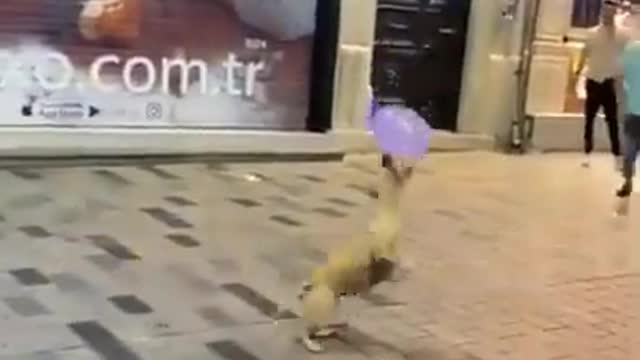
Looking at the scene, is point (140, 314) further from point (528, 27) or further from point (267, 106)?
point (528, 27)

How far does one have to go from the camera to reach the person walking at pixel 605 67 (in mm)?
11641

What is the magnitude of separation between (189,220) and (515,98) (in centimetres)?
600

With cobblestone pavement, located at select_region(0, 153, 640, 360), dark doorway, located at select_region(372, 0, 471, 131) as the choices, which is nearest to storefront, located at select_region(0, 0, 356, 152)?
cobblestone pavement, located at select_region(0, 153, 640, 360)

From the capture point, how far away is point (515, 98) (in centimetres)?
1289

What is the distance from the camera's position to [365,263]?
519cm

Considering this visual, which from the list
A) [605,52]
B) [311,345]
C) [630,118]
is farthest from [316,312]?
[605,52]

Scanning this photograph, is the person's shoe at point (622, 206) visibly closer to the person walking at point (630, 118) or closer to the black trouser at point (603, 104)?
the person walking at point (630, 118)

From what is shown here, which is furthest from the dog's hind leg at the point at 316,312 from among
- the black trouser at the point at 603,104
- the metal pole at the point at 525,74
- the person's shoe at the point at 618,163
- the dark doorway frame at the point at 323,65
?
the metal pole at the point at 525,74

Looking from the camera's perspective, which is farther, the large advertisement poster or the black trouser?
the black trouser

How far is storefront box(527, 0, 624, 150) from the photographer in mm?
12969

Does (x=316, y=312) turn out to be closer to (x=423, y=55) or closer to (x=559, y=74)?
(x=423, y=55)

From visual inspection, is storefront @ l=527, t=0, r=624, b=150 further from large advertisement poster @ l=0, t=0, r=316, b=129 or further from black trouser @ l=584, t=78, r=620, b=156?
large advertisement poster @ l=0, t=0, r=316, b=129

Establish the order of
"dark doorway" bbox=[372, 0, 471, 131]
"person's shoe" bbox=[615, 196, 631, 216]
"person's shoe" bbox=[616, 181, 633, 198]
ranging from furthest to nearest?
"dark doorway" bbox=[372, 0, 471, 131]
"person's shoe" bbox=[616, 181, 633, 198]
"person's shoe" bbox=[615, 196, 631, 216]

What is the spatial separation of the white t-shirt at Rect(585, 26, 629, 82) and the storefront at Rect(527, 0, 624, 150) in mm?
1117
